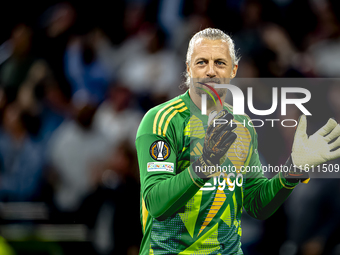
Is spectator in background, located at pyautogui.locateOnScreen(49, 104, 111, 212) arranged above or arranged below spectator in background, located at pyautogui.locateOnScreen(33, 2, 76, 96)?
below

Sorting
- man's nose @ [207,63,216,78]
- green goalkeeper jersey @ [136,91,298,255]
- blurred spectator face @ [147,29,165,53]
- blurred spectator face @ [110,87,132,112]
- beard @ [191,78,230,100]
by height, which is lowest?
green goalkeeper jersey @ [136,91,298,255]

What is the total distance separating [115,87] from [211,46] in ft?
7.70

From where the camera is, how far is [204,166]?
7.55 ft

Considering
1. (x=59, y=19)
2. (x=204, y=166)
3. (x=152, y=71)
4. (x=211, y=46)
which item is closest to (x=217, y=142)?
(x=204, y=166)

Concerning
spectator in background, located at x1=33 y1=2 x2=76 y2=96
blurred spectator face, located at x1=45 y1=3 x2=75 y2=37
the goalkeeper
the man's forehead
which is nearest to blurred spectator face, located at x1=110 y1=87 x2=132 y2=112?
spectator in background, located at x1=33 y1=2 x2=76 y2=96

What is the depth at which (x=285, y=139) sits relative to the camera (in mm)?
3064

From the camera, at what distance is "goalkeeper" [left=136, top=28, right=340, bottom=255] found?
2364 millimetres

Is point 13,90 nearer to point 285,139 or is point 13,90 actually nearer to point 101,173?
point 101,173

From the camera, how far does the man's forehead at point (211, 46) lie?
285 cm

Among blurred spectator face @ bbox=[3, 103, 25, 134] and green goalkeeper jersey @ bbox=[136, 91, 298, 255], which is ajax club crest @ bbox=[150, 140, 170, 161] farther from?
blurred spectator face @ bbox=[3, 103, 25, 134]

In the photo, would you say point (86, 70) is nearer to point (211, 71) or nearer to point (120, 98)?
point (120, 98)

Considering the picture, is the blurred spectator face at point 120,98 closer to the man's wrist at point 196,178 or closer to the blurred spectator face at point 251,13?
the blurred spectator face at point 251,13

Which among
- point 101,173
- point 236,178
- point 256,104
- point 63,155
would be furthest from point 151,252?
point 63,155

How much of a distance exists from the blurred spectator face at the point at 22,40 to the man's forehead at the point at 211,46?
3.33 meters
